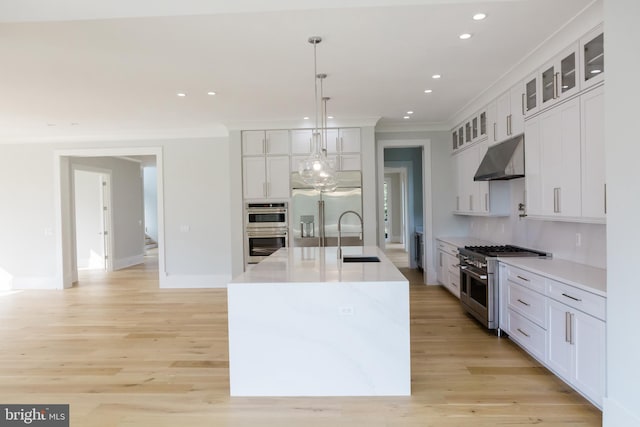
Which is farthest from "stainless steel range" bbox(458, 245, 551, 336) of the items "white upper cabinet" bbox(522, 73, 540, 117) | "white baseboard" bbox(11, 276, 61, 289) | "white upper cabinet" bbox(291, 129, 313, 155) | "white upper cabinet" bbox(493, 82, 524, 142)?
"white baseboard" bbox(11, 276, 61, 289)

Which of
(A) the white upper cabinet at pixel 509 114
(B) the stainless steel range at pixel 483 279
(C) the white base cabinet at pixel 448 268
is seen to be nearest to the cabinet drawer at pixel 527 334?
(B) the stainless steel range at pixel 483 279

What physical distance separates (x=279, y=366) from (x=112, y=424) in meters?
1.10

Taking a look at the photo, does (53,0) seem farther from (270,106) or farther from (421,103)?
(421,103)

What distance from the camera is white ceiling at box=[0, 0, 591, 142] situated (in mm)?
2654

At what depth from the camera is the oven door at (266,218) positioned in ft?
20.0

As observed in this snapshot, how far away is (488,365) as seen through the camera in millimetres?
3193

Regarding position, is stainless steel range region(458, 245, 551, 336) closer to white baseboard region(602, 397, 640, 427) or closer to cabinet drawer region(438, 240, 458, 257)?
cabinet drawer region(438, 240, 458, 257)

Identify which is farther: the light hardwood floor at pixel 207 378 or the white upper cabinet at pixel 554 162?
the white upper cabinet at pixel 554 162

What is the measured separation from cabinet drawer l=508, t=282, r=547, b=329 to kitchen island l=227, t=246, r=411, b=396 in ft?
4.00

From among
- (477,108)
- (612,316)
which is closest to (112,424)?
(612,316)

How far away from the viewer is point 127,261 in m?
9.20

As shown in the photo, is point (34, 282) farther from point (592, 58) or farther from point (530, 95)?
point (592, 58)

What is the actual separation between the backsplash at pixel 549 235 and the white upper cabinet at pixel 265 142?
3312 millimetres

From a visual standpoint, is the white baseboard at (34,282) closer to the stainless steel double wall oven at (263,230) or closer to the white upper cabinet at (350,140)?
the stainless steel double wall oven at (263,230)
